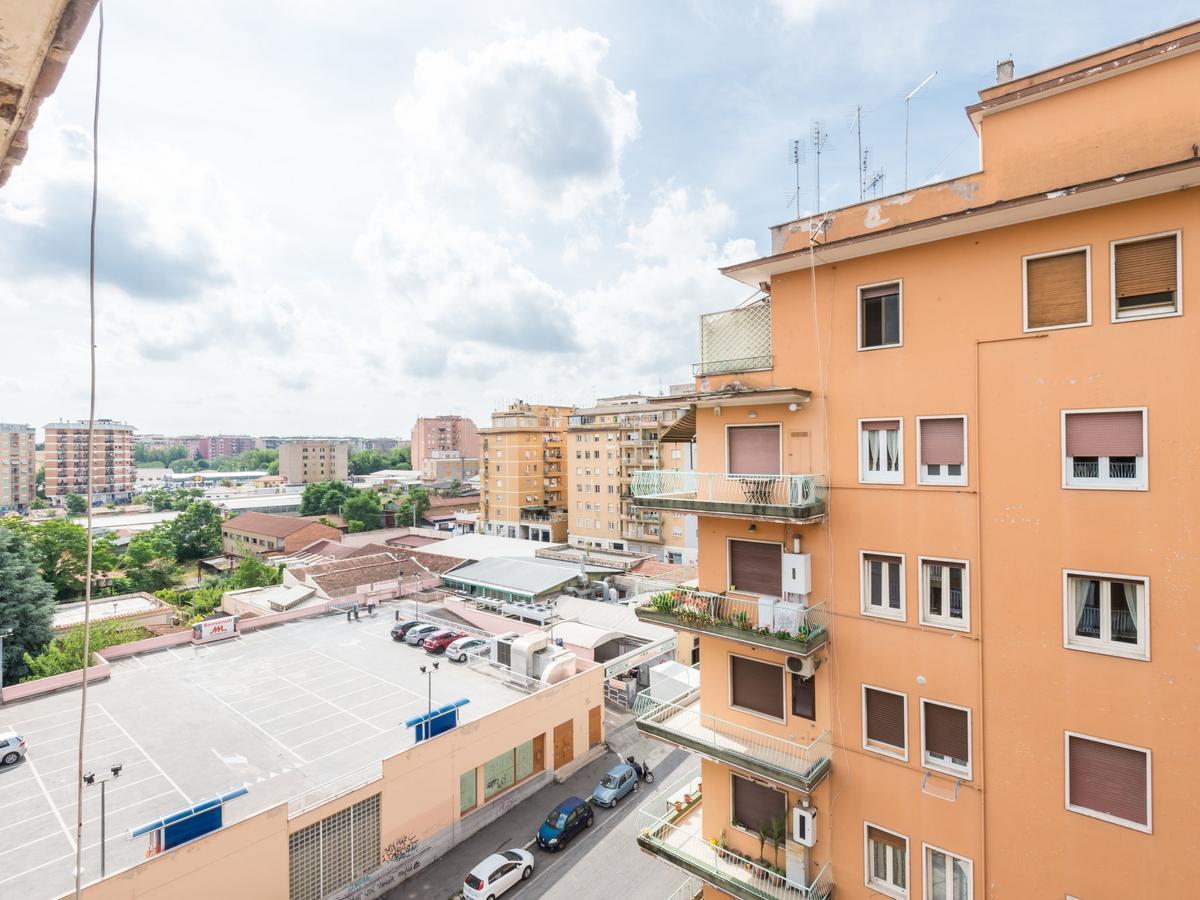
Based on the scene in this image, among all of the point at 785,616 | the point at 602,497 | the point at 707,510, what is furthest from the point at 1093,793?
the point at 602,497

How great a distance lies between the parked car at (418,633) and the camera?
26203 mm

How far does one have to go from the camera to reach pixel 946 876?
8.16 meters

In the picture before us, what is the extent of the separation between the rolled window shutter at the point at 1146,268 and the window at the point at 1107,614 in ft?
11.4

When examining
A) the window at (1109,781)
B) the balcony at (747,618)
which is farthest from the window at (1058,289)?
the window at (1109,781)

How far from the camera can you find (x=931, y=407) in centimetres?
810

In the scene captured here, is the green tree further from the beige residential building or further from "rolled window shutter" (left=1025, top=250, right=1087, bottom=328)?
the beige residential building

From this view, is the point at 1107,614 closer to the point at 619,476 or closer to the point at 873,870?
the point at 873,870

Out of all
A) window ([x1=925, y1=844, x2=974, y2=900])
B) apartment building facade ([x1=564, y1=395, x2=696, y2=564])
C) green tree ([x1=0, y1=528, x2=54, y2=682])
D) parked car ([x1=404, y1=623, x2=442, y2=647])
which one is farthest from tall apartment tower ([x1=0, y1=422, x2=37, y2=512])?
window ([x1=925, y1=844, x2=974, y2=900])

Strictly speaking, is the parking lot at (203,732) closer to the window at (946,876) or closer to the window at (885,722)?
the window at (885,722)

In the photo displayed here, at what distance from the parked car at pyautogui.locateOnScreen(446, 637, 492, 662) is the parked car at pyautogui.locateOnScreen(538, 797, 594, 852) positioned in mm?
7764

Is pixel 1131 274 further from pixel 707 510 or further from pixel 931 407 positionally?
pixel 707 510

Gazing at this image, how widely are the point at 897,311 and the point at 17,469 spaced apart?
151 m

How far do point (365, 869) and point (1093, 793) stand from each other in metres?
16.3

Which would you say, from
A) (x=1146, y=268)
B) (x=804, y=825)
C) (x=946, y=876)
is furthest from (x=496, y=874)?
(x=1146, y=268)
